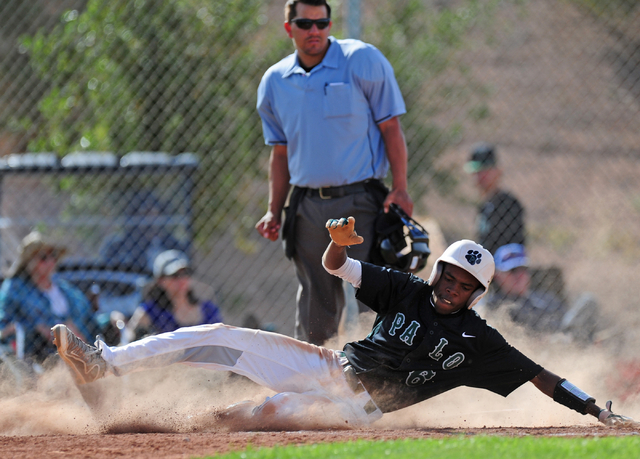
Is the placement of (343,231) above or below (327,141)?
below

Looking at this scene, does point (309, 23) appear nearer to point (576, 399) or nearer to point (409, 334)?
point (409, 334)

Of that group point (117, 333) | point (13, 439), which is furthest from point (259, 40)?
point (13, 439)

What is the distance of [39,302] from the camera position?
588cm

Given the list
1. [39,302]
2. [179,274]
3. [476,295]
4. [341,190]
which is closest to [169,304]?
[179,274]

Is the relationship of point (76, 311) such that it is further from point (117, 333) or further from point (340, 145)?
point (340, 145)

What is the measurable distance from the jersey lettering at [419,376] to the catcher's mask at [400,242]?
2.30 ft

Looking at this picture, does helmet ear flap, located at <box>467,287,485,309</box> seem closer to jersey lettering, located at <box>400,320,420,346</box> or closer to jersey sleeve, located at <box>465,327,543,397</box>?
jersey sleeve, located at <box>465,327,543,397</box>

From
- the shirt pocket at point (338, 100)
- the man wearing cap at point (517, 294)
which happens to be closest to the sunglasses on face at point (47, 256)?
the shirt pocket at point (338, 100)

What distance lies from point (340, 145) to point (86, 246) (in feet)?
15.0

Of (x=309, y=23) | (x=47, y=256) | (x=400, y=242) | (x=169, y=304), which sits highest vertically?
(x=309, y=23)

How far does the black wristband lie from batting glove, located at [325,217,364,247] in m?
1.26

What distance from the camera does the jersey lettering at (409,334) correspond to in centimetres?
387

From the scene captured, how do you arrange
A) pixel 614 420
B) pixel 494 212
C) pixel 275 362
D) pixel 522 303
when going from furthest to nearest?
pixel 494 212 → pixel 522 303 → pixel 275 362 → pixel 614 420

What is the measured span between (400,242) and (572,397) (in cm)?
Result: 130
